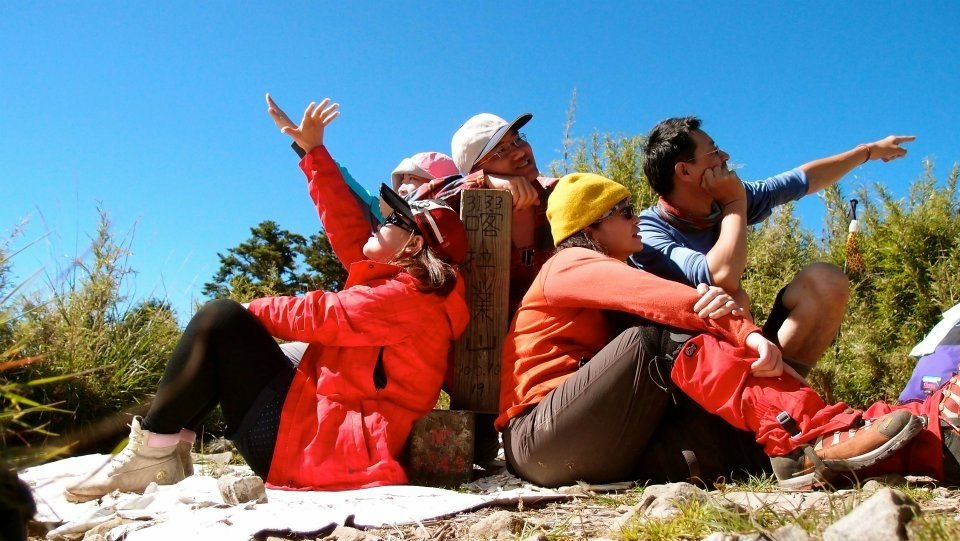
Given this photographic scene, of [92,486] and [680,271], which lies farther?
[680,271]

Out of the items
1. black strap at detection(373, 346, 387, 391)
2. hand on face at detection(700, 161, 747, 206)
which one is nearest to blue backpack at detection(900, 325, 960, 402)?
hand on face at detection(700, 161, 747, 206)

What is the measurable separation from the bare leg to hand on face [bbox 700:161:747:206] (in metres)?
0.53

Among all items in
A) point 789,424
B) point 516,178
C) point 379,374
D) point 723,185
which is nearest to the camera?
point 789,424

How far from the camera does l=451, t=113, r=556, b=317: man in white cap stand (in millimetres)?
4121

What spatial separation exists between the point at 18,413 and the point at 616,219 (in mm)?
2510

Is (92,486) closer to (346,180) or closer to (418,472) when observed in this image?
(418,472)

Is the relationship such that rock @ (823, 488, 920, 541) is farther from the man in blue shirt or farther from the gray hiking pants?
the man in blue shirt

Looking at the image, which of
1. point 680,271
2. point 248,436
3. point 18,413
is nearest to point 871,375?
point 680,271

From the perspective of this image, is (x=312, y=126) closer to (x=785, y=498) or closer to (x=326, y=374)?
(x=326, y=374)

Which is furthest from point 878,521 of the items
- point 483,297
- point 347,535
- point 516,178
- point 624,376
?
point 516,178

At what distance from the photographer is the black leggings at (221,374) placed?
3.44m

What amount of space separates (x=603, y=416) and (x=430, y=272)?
1.03 m

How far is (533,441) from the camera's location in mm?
3283

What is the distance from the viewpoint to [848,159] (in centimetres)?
433
